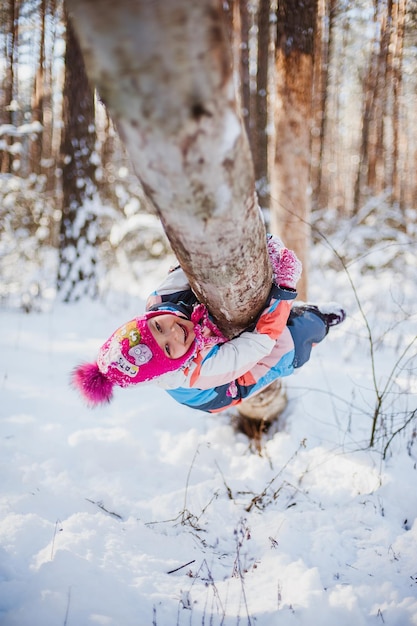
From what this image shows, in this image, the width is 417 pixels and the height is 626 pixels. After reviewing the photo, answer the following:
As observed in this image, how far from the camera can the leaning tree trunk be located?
2.21 feet

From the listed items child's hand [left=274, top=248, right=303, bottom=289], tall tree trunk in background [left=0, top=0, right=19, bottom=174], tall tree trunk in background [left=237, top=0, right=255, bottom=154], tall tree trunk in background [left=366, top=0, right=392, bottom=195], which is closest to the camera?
child's hand [left=274, top=248, right=303, bottom=289]

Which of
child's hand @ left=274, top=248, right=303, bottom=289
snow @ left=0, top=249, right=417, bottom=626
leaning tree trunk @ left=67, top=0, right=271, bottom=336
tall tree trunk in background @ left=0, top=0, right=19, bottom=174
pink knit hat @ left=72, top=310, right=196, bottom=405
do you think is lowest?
snow @ left=0, top=249, right=417, bottom=626

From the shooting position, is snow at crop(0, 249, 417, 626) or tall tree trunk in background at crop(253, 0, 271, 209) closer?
snow at crop(0, 249, 417, 626)

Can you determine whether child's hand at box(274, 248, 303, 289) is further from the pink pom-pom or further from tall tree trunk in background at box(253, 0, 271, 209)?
tall tree trunk in background at box(253, 0, 271, 209)

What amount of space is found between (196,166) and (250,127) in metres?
5.97

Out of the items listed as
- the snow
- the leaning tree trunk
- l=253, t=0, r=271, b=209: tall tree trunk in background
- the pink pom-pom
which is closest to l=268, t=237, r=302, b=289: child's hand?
the leaning tree trunk

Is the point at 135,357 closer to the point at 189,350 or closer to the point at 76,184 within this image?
the point at 189,350

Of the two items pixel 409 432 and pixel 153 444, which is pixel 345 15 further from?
pixel 153 444

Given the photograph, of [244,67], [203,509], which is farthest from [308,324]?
[244,67]

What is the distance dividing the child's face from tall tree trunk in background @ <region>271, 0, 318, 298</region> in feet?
4.37

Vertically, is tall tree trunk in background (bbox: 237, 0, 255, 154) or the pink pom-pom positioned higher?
tall tree trunk in background (bbox: 237, 0, 255, 154)

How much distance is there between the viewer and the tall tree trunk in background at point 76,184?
14.4ft

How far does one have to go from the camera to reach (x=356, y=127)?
18578mm

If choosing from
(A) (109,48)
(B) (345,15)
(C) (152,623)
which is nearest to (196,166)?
(A) (109,48)
